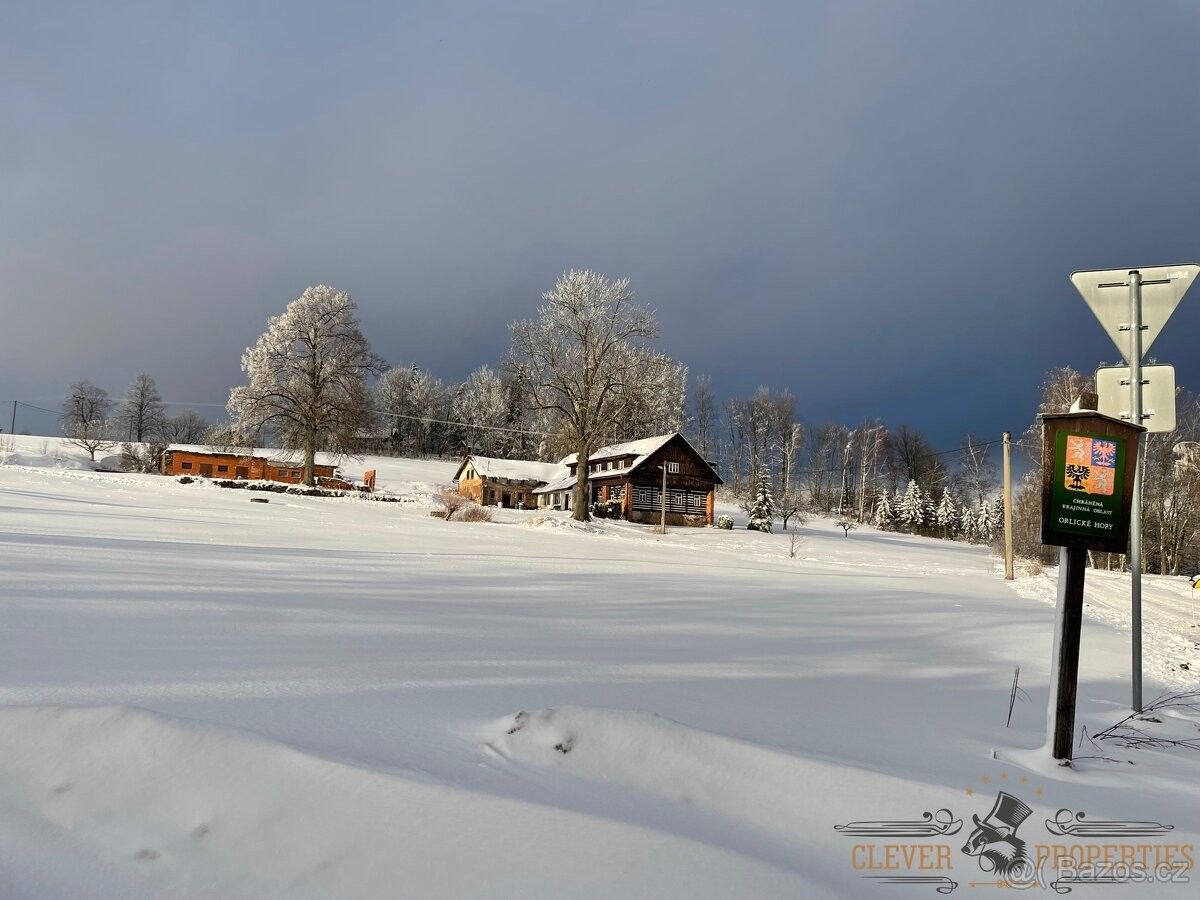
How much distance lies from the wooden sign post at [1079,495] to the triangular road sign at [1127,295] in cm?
227

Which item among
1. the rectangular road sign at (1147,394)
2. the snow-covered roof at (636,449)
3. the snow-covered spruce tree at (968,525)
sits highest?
the snow-covered roof at (636,449)

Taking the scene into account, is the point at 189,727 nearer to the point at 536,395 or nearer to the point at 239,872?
the point at 239,872

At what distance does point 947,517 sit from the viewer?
76.3m

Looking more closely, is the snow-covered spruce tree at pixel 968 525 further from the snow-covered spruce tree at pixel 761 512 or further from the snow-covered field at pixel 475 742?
the snow-covered field at pixel 475 742

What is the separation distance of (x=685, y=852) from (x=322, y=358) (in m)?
43.2

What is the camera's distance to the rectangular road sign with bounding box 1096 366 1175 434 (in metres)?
5.89

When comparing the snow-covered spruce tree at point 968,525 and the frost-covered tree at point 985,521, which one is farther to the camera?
the snow-covered spruce tree at point 968,525

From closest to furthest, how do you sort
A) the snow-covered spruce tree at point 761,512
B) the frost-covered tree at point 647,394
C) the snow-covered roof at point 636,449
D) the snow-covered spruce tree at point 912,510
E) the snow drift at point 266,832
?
the snow drift at point 266,832
the frost-covered tree at point 647,394
the snow-covered roof at point 636,449
the snow-covered spruce tree at point 761,512
the snow-covered spruce tree at point 912,510

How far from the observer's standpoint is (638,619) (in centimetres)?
693

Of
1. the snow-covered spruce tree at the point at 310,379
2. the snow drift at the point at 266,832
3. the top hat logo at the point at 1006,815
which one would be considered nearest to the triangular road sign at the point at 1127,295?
the top hat logo at the point at 1006,815

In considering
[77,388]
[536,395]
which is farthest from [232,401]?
[77,388]

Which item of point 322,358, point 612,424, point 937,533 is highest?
point 322,358

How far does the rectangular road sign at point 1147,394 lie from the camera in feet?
19.3

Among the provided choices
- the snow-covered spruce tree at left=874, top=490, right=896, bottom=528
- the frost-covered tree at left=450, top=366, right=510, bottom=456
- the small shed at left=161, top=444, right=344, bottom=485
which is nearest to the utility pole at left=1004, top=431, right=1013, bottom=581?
the small shed at left=161, top=444, right=344, bottom=485
